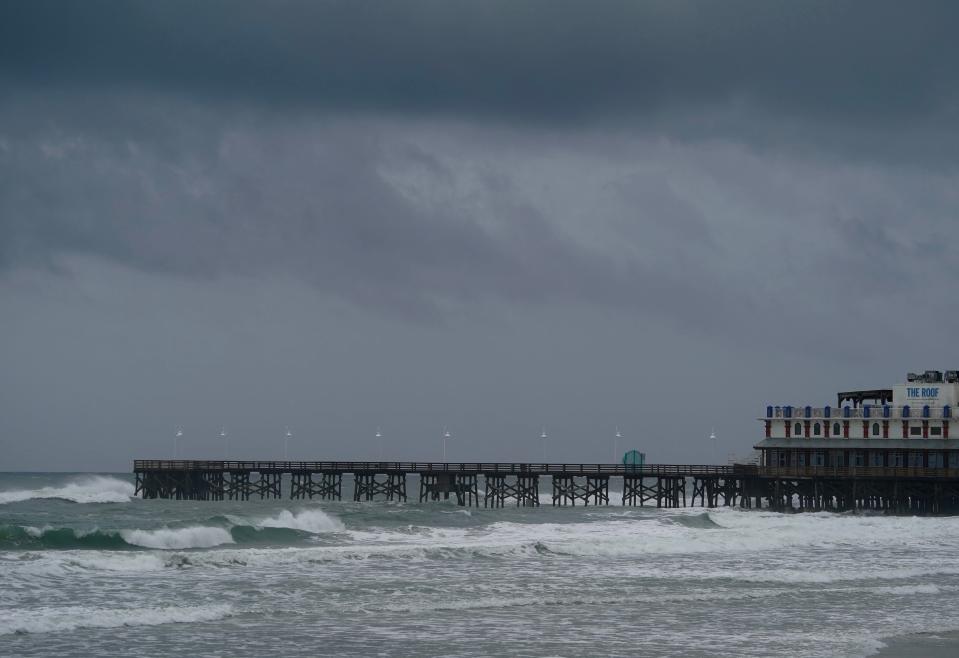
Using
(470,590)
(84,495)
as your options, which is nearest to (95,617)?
(470,590)

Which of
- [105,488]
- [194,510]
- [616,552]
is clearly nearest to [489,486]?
[194,510]

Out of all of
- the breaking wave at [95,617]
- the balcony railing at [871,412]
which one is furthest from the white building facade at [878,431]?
the breaking wave at [95,617]

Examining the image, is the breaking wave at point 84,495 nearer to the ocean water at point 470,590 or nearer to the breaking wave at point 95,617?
the ocean water at point 470,590

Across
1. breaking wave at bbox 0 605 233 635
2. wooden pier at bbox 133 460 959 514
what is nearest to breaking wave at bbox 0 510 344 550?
breaking wave at bbox 0 605 233 635

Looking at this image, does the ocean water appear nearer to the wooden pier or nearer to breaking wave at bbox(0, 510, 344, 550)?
breaking wave at bbox(0, 510, 344, 550)

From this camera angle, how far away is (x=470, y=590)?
34219 mm

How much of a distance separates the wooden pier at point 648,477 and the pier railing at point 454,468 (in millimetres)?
59

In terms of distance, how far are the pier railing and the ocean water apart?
17.5m

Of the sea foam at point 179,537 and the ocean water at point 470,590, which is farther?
the sea foam at point 179,537

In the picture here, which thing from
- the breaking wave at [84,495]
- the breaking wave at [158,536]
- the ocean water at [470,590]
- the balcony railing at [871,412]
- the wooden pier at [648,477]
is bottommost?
the breaking wave at [84,495]

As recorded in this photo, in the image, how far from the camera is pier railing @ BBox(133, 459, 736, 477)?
77.2 metres

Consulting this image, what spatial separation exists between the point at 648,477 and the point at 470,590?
147 ft

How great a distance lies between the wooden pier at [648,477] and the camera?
234 feet

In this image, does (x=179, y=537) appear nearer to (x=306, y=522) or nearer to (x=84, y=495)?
(x=306, y=522)
